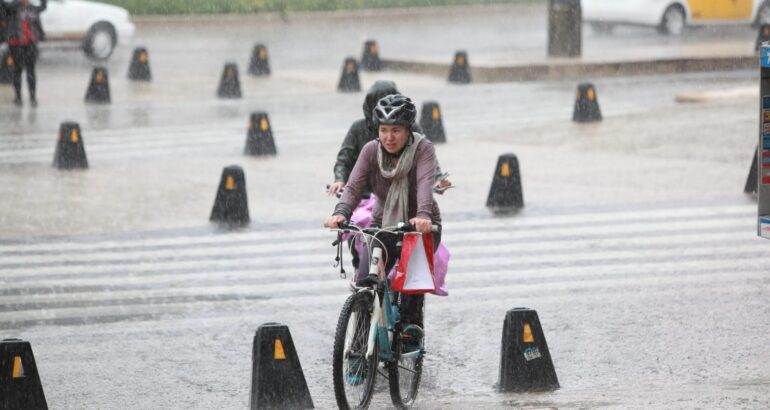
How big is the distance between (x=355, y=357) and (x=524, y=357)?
1079mm

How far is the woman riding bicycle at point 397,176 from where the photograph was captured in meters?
7.59

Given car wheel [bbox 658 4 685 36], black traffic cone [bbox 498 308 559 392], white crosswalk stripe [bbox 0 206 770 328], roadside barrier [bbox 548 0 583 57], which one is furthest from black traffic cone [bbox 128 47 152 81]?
black traffic cone [bbox 498 308 559 392]

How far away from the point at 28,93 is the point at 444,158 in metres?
8.53

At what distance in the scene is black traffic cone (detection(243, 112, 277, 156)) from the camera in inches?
665

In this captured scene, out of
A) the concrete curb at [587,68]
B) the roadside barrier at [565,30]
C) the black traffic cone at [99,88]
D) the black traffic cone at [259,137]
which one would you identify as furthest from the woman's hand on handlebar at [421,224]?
the roadside barrier at [565,30]

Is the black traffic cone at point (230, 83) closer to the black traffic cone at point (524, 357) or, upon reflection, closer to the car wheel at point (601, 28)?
the car wheel at point (601, 28)

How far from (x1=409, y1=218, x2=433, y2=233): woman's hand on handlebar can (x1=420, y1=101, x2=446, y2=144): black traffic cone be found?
34.0 ft

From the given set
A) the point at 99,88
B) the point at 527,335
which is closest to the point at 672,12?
the point at 99,88

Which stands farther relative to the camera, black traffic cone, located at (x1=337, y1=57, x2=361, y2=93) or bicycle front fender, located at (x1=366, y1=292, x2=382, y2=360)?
black traffic cone, located at (x1=337, y1=57, x2=361, y2=93)

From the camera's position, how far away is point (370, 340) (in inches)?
288

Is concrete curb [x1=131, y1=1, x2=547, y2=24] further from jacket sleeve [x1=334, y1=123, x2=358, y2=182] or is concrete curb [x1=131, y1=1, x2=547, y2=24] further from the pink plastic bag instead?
the pink plastic bag

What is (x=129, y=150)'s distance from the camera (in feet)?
57.8

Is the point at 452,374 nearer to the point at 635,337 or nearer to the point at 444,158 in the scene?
the point at 635,337

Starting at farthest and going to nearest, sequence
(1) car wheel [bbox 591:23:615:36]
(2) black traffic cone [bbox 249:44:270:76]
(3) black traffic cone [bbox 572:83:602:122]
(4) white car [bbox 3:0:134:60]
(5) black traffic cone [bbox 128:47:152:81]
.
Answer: (1) car wheel [bbox 591:23:615:36] < (4) white car [bbox 3:0:134:60] < (2) black traffic cone [bbox 249:44:270:76] < (5) black traffic cone [bbox 128:47:152:81] < (3) black traffic cone [bbox 572:83:602:122]
